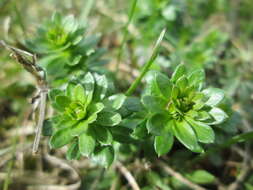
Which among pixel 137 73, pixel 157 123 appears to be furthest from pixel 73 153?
pixel 137 73

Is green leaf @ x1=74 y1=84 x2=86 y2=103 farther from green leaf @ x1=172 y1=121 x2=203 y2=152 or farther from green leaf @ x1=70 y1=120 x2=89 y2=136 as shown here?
green leaf @ x1=172 y1=121 x2=203 y2=152

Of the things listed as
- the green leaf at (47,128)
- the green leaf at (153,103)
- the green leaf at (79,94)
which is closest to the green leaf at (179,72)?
the green leaf at (153,103)

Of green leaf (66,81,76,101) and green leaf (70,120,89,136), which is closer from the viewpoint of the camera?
green leaf (70,120,89,136)

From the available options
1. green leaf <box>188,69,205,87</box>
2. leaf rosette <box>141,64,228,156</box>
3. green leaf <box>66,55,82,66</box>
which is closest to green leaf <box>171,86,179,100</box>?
leaf rosette <box>141,64,228,156</box>

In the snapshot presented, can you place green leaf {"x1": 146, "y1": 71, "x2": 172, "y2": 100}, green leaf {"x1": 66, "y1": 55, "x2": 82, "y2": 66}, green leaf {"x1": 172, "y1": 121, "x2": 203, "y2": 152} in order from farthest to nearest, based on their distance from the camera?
1. green leaf {"x1": 66, "y1": 55, "x2": 82, "y2": 66}
2. green leaf {"x1": 146, "y1": 71, "x2": 172, "y2": 100}
3. green leaf {"x1": 172, "y1": 121, "x2": 203, "y2": 152}

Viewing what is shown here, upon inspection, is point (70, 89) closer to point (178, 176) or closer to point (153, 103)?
point (153, 103)

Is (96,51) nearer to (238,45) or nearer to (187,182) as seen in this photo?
(187,182)
